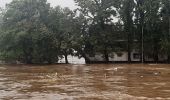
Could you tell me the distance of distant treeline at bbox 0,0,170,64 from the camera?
4844 centimetres

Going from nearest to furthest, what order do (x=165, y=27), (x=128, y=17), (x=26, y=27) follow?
(x=26, y=27), (x=165, y=27), (x=128, y=17)

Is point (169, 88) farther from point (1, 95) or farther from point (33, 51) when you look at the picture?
point (33, 51)

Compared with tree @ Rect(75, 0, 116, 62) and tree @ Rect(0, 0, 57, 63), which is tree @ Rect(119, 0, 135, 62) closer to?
tree @ Rect(75, 0, 116, 62)

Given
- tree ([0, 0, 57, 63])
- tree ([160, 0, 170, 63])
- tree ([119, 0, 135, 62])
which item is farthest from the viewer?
tree ([119, 0, 135, 62])

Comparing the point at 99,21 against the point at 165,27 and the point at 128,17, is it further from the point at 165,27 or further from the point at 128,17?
the point at 165,27

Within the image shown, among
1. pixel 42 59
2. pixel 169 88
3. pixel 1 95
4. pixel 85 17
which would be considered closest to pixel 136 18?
pixel 85 17

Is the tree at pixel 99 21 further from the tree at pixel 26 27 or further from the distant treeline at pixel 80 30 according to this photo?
the tree at pixel 26 27

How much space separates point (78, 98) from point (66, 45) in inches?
1305

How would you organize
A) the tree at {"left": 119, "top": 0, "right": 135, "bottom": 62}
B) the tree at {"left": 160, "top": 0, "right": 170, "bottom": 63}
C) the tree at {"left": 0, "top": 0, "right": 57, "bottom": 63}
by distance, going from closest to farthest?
the tree at {"left": 160, "top": 0, "right": 170, "bottom": 63}, the tree at {"left": 0, "top": 0, "right": 57, "bottom": 63}, the tree at {"left": 119, "top": 0, "right": 135, "bottom": 62}

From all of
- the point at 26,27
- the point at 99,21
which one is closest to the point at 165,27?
the point at 99,21

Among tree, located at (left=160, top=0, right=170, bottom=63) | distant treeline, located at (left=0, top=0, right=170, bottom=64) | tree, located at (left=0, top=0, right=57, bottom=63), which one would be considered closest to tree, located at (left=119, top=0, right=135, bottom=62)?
distant treeline, located at (left=0, top=0, right=170, bottom=64)

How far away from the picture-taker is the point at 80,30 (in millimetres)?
49750

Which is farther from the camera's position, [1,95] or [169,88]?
[169,88]

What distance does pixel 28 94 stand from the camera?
55.8ft
